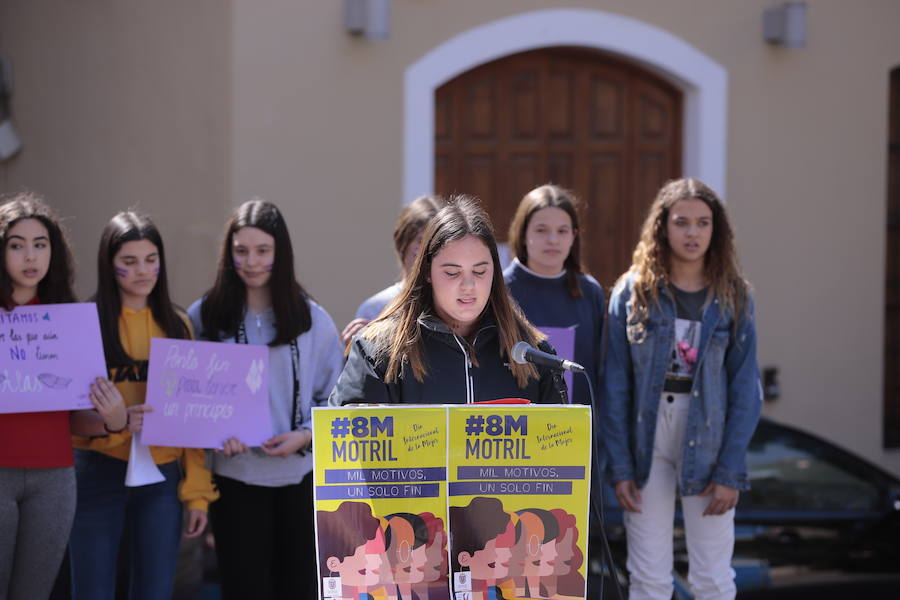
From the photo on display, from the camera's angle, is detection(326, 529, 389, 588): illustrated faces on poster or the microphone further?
the microphone

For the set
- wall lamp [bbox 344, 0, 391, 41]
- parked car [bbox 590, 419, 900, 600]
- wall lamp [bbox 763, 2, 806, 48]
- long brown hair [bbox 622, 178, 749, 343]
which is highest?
wall lamp [bbox 763, 2, 806, 48]

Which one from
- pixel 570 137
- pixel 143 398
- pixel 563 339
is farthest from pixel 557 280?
pixel 570 137

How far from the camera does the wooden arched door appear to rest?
23.7 ft

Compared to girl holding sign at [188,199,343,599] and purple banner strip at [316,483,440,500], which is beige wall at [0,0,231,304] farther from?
purple banner strip at [316,483,440,500]

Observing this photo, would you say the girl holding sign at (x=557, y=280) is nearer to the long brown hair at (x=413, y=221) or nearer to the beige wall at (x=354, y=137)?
the long brown hair at (x=413, y=221)

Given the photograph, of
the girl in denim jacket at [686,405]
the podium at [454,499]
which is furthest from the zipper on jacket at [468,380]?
the girl in denim jacket at [686,405]

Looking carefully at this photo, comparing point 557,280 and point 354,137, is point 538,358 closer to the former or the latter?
point 557,280

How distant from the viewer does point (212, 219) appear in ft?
21.8

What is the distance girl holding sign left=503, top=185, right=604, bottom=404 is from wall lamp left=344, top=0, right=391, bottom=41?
2808mm

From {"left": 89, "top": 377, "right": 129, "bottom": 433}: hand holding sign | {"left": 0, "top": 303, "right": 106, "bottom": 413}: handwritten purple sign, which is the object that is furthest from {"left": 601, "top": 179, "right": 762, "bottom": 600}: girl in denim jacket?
{"left": 0, "top": 303, "right": 106, "bottom": 413}: handwritten purple sign

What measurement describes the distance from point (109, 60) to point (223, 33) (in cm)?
123

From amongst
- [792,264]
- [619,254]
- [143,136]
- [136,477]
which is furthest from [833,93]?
[136,477]

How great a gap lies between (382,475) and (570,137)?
5.25 m

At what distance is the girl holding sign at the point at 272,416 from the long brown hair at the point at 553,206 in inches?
33.9
